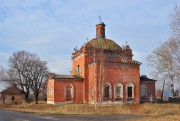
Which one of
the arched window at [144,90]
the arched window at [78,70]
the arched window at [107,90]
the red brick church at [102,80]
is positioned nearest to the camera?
the red brick church at [102,80]

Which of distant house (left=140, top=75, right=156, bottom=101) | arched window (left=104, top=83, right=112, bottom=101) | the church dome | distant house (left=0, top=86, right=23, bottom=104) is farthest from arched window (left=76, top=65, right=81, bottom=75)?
distant house (left=0, top=86, right=23, bottom=104)

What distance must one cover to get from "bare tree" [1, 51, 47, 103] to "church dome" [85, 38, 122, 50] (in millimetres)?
21845

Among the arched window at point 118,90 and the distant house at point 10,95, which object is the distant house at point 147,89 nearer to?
the arched window at point 118,90

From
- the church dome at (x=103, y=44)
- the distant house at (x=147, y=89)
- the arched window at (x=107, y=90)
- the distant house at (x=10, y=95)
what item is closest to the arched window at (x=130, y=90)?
the arched window at (x=107, y=90)

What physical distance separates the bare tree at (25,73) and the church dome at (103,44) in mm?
21845

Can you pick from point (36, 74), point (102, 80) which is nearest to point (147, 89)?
point (102, 80)

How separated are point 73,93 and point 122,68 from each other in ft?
29.2

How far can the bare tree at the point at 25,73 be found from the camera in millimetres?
69938

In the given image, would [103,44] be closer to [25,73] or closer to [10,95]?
[25,73]

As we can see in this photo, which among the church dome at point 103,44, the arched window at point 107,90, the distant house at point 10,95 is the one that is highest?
the church dome at point 103,44

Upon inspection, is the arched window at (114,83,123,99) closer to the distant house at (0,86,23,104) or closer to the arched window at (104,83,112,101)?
the arched window at (104,83,112,101)

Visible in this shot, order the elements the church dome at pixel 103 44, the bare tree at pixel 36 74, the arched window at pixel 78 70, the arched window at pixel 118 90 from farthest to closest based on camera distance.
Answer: the bare tree at pixel 36 74
the arched window at pixel 78 70
the church dome at pixel 103 44
the arched window at pixel 118 90

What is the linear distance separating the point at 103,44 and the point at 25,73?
957 inches

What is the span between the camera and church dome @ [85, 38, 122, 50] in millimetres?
52422
